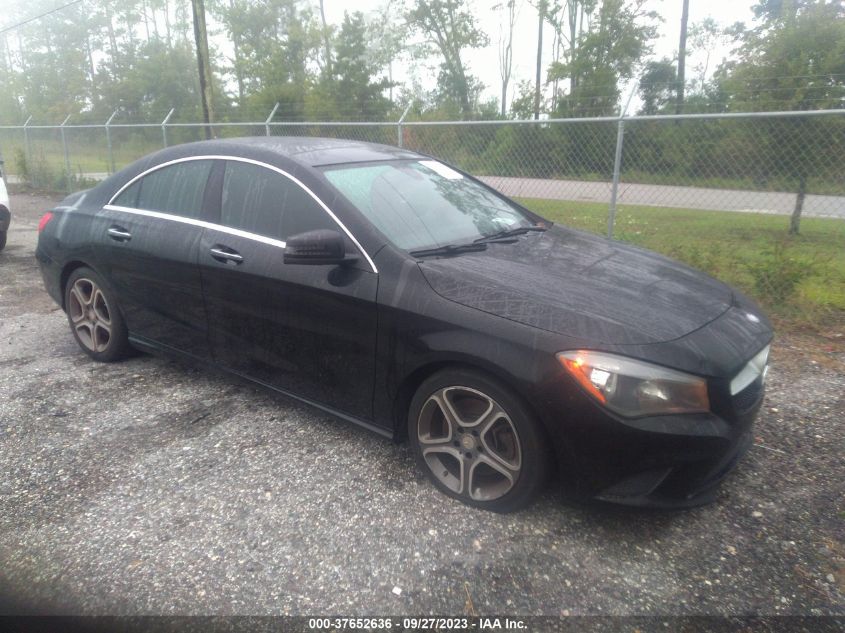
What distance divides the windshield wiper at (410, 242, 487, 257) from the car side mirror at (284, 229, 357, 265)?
0.36m

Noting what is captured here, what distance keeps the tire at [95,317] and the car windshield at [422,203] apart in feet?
6.79

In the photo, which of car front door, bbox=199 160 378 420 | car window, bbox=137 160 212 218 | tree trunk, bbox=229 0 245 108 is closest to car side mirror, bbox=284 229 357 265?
car front door, bbox=199 160 378 420

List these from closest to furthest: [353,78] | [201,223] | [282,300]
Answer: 1. [282,300]
2. [201,223]
3. [353,78]

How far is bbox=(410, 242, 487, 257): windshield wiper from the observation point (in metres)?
3.11

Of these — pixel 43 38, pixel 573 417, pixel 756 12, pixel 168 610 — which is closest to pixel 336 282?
pixel 573 417

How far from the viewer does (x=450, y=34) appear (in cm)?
3325

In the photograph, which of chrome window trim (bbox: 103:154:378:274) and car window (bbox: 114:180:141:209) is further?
car window (bbox: 114:180:141:209)

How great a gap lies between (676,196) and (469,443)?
5453 millimetres

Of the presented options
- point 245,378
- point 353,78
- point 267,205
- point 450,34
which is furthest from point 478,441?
point 450,34

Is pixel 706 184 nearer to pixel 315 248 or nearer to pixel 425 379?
pixel 425 379

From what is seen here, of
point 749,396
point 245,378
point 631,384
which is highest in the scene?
point 631,384

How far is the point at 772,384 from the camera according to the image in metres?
4.33

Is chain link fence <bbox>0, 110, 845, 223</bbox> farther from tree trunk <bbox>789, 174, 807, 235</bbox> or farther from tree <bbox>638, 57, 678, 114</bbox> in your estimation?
tree <bbox>638, 57, 678, 114</bbox>

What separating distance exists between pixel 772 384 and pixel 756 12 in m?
12.5
